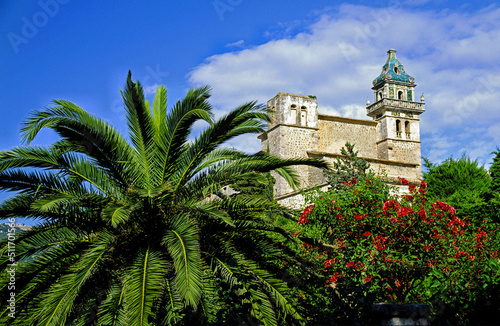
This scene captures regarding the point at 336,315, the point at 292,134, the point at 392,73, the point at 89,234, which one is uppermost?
the point at 392,73

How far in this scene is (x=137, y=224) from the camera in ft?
20.0

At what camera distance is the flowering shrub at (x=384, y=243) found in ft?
23.1

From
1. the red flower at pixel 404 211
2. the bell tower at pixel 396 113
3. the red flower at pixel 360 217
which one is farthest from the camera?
the bell tower at pixel 396 113

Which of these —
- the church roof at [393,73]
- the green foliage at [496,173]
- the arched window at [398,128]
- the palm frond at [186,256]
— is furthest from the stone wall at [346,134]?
the palm frond at [186,256]

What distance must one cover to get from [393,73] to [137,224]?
34.4 metres

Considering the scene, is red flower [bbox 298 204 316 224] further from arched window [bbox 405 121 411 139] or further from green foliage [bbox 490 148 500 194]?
Result: arched window [bbox 405 121 411 139]

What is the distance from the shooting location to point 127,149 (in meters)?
6.76

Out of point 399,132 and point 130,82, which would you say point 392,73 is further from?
point 130,82

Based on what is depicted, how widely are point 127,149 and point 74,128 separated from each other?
806mm

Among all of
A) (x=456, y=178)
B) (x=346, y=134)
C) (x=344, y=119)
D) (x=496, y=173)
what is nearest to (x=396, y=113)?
(x=346, y=134)

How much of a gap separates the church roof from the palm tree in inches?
1254

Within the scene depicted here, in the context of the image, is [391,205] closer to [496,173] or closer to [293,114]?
[496,173]

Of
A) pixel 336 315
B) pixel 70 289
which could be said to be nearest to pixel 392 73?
pixel 336 315

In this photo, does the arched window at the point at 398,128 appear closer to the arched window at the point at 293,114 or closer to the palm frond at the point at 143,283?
the arched window at the point at 293,114
